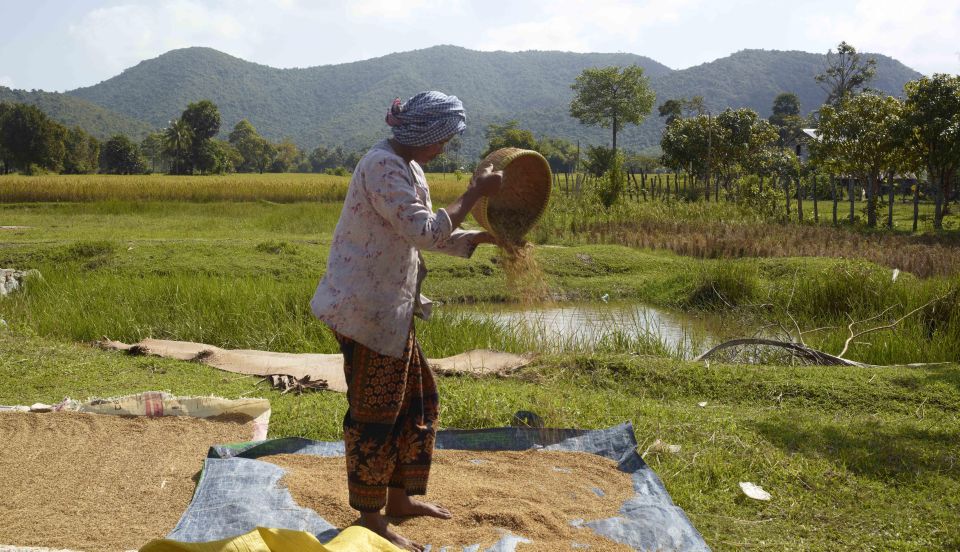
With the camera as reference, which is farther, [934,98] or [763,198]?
[763,198]

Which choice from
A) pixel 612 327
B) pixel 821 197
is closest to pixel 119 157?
pixel 821 197

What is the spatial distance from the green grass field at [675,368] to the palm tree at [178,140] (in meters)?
40.4

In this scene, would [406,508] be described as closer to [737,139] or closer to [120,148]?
[737,139]

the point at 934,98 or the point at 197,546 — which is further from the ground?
the point at 934,98

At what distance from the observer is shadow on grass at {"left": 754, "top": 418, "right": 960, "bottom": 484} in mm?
3285

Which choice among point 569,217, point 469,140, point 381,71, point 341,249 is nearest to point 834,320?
point 341,249

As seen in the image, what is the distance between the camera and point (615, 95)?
4456cm

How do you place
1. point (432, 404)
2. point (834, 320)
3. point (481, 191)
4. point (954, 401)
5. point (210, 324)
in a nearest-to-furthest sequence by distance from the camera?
point (481, 191) → point (432, 404) → point (954, 401) → point (210, 324) → point (834, 320)

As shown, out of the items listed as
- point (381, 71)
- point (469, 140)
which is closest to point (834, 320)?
point (469, 140)

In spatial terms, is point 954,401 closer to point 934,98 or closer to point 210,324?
point 210,324

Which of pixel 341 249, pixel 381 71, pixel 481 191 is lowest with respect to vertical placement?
pixel 341 249

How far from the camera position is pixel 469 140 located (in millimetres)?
127875

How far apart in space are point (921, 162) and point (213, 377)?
47.8 ft

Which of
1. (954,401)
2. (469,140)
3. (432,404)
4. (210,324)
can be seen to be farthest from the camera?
(469,140)
